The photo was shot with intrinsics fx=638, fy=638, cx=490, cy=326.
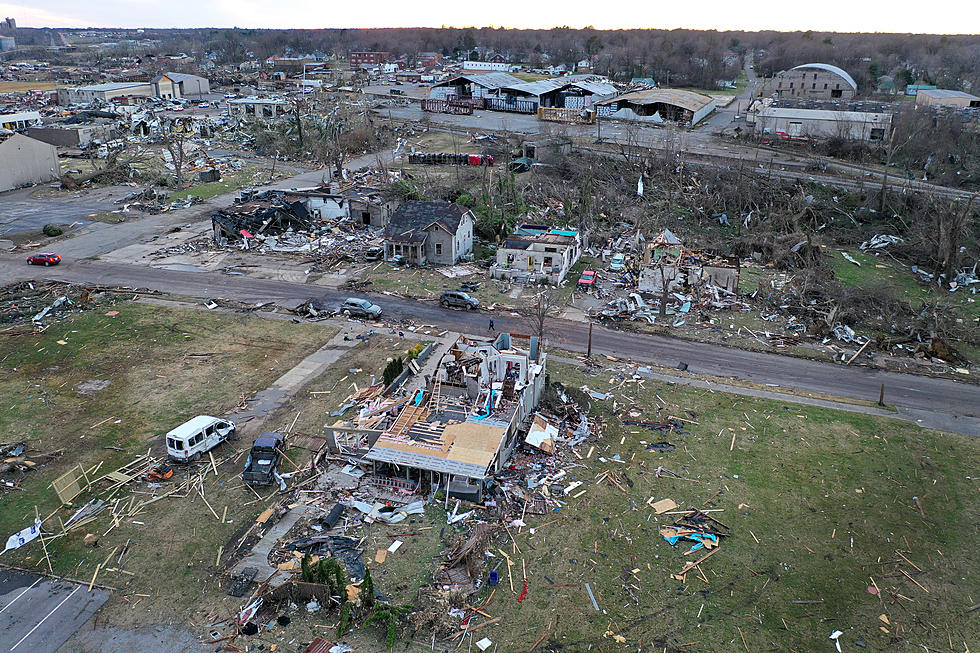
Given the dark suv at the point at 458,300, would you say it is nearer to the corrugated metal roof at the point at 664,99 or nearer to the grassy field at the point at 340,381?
the grassy field at the point at 340,381

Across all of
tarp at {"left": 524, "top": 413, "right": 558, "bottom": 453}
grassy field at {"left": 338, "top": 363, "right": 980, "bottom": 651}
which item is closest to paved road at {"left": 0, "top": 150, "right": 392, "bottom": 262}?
tarp at {"left": 524, "top": 413, "right": 558, "bottom": 453}

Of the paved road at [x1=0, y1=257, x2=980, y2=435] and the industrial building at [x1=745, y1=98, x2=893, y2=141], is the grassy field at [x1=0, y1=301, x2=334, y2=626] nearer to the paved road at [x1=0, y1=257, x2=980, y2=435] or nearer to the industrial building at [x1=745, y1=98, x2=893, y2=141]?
the paved road at [x1=0, y1=257, x2=980, y2=435]

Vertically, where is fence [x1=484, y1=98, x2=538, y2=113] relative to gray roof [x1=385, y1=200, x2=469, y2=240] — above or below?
above

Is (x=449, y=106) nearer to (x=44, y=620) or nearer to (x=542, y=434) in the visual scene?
(x=542, y=434)

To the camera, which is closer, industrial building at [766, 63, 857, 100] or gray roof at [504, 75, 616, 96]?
gray roof at [504, 75, 616, 96]

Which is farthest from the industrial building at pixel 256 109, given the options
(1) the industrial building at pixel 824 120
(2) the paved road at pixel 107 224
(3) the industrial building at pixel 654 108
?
(1) the industrial building at pixel 824 120

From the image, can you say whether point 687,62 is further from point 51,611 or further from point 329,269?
point 51,611
